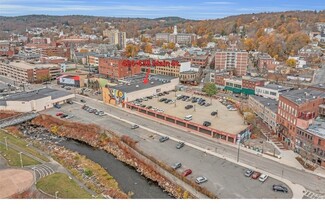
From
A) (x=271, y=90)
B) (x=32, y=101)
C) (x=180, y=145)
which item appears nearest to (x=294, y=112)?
(x=180, y=145)

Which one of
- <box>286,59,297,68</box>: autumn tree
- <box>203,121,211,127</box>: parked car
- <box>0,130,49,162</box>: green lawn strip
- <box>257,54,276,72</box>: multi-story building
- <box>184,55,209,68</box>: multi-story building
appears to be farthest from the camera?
<box>184,55,209,68</box>: multi-story building

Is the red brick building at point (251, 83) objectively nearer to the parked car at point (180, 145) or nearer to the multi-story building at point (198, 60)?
the multi-story building at point (198, 60)

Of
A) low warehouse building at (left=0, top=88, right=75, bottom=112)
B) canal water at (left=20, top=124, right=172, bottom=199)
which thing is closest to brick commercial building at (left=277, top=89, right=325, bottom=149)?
canal water at (left=20, top=124, right=172, bottom=199)

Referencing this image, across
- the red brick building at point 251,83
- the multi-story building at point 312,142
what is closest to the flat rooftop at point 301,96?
the multi-story building at point 312,142

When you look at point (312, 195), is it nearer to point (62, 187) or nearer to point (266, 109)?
point (266, 109)

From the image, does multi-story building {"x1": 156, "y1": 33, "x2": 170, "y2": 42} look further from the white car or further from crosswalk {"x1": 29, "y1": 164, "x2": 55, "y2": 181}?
the white car
